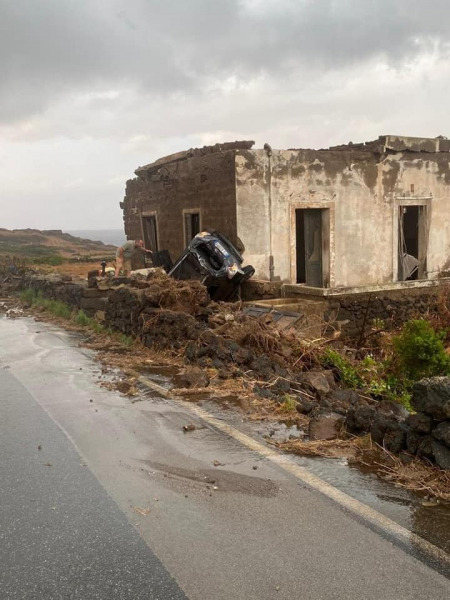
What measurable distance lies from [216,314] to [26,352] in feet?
12.4

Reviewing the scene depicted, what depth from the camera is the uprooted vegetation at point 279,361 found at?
19.2 feet

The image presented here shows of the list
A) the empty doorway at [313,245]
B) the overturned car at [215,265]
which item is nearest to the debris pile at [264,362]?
the overturned car at [215,265]

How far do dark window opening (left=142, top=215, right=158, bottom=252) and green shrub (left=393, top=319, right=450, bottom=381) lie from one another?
12064 mm

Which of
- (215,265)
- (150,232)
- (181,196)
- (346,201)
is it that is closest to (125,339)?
(215,265)

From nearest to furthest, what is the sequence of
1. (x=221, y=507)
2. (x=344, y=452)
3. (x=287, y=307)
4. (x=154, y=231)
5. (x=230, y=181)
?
1. (x=221, y=507)
2. (x=344, y=452)
3. (x=287, y=307)
4. (x=230, y=181)
5. (x=154, y=231)

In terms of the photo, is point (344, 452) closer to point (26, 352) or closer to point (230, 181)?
point (26, 352)

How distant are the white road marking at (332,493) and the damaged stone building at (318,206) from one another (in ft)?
27.4

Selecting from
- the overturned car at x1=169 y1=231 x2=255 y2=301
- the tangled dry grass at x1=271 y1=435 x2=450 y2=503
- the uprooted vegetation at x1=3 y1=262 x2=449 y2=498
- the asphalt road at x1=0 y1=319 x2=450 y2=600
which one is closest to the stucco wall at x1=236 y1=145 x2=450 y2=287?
the overturned car at x1=169 y1=231 x2=255 y2=301

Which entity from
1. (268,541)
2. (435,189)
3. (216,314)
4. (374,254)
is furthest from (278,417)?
(435,189)

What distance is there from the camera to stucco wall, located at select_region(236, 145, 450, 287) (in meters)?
Result: 15.3

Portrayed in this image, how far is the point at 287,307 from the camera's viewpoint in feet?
41.1

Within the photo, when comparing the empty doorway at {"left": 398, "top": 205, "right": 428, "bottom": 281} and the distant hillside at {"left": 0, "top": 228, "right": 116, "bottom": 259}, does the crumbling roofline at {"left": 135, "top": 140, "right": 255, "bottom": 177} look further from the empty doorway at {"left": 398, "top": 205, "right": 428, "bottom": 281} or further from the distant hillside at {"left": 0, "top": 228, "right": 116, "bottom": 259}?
the distant hillside at {"left": 0, "top": 228, "right": 116, "bottom": 259}

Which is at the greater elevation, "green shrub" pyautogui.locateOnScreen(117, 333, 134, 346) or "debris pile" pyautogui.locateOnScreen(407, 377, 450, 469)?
"debris pile" pyautogui.locateOnScreen(407, 377, 450, 469)

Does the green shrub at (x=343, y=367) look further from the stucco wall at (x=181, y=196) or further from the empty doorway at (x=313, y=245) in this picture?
the empty doorway at (x=313, y=245)
